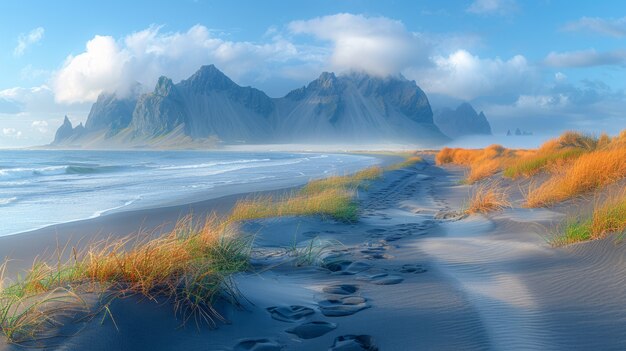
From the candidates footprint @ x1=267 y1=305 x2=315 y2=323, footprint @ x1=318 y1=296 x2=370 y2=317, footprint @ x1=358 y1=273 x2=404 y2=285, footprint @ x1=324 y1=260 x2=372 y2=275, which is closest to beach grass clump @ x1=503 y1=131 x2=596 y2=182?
footprint @ x1=324 y1=260 x2=372 y2=275

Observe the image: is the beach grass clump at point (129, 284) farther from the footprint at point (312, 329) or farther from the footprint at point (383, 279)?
the footprint at point (383, 279)

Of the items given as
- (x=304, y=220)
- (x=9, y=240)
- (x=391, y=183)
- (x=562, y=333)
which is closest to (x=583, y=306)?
(x=562, y=333)

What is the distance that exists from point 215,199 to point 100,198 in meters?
4.43

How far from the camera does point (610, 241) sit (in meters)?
6.10

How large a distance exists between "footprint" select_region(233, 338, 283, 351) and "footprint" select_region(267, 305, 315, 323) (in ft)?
1.58

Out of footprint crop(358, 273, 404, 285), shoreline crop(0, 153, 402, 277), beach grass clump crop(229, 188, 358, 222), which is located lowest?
shoreline crop(0, 153, 402, 277)

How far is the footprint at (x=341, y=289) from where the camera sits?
5.31 m

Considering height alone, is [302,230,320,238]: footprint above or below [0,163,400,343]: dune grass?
below

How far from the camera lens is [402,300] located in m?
4.98

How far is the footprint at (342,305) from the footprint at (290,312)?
16cm

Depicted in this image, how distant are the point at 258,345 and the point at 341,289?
66.4 inches

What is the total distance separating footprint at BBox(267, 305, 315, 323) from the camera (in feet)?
14.7

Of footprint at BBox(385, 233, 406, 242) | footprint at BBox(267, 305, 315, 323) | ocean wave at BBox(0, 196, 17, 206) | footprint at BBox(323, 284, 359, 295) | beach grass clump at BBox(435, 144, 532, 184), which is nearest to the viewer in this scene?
footprint at BBox(267, 305, 315, 323)

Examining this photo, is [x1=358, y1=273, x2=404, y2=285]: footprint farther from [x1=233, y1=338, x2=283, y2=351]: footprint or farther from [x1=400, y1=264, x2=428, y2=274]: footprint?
[x1=233, y1=338, x2=283, y2=351]: footprint
